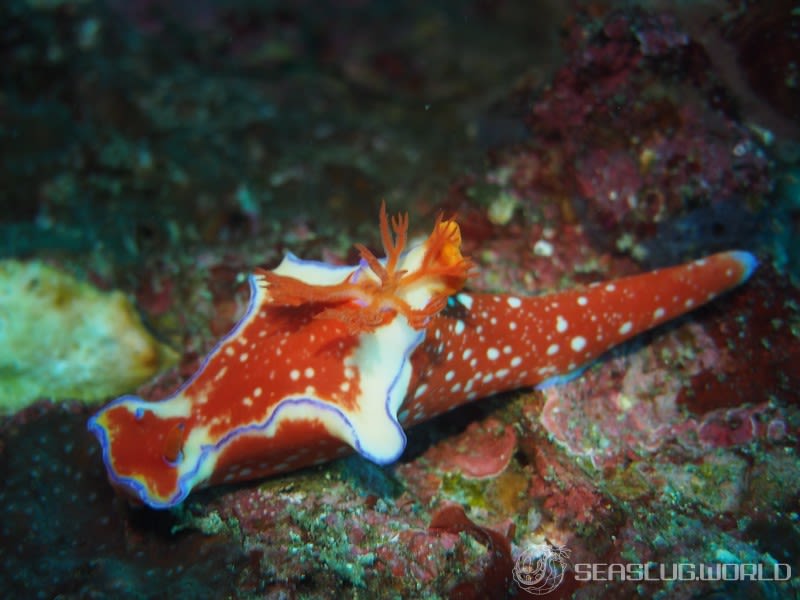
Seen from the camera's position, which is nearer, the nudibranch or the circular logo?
the nudibranch

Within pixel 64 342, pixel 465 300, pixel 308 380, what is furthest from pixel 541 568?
pixel 64 342

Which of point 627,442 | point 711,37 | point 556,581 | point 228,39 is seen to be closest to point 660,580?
point 556,581

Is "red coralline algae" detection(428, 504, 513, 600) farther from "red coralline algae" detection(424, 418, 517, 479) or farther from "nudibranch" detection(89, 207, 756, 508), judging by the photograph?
"nudibranch" detection(89, 207, 756, 508)

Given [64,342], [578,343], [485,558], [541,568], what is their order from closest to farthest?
[485,558] < [541,568] < [578,343] < [64,342]

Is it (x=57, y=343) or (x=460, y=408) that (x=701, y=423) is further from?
(x=57, y=343)

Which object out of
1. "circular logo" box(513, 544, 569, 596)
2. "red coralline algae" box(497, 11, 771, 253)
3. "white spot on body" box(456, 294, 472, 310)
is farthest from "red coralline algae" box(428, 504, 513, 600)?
"red coralline algae" box(497, 11, 771, 253)

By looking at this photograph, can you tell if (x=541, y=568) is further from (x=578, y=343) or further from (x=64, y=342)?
(x=64, y=342)
